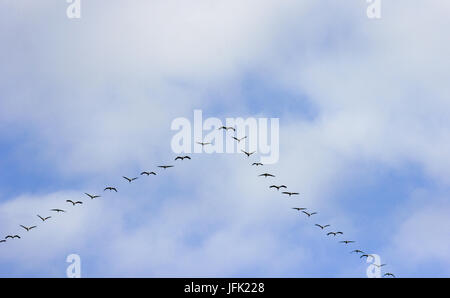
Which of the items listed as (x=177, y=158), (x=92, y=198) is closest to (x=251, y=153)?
(x=177, y=158)
